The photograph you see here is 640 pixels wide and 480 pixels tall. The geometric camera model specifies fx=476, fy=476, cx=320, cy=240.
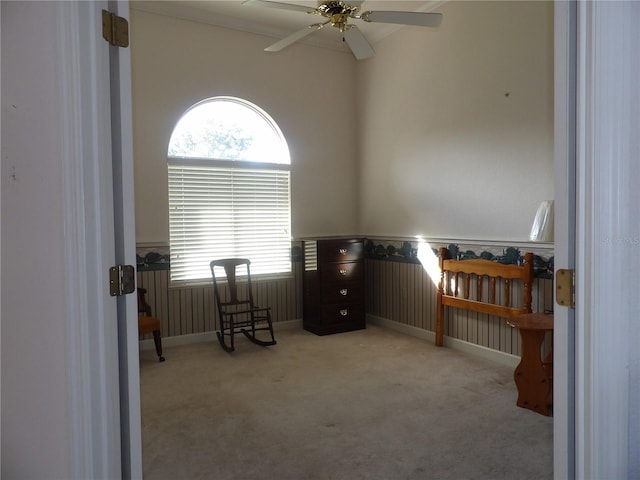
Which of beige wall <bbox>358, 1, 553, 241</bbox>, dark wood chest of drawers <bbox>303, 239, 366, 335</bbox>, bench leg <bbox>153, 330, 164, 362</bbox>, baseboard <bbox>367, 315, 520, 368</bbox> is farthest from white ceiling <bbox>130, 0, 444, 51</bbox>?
baseboard <bbox>367, 315, 520, 368</bbox>

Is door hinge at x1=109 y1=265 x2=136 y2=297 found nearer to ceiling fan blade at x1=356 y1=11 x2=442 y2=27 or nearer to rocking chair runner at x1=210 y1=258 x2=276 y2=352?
ceiling fan blade at x1=356 y1=11 x2=442 y2=27

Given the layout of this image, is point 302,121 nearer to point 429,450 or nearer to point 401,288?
point 401,288

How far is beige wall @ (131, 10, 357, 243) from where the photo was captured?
4480 millimetres

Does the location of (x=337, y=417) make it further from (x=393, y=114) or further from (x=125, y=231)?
(x=393, y=114)

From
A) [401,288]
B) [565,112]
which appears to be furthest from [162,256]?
[565,112]

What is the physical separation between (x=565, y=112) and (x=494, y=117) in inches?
124

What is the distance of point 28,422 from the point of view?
4.31ft

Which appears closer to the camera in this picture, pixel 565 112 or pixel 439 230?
pixel 565 112

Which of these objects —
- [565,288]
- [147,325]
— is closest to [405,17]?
[565,288]

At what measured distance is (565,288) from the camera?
1.11m

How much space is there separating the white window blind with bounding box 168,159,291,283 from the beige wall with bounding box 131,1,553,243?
0.18m

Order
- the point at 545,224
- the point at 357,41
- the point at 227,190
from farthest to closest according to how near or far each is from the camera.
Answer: the point at 227,190, the point at 357,41, the point at 545,224

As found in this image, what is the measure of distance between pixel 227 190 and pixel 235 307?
123 cm

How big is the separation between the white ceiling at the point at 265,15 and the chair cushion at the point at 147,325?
2.80 m
